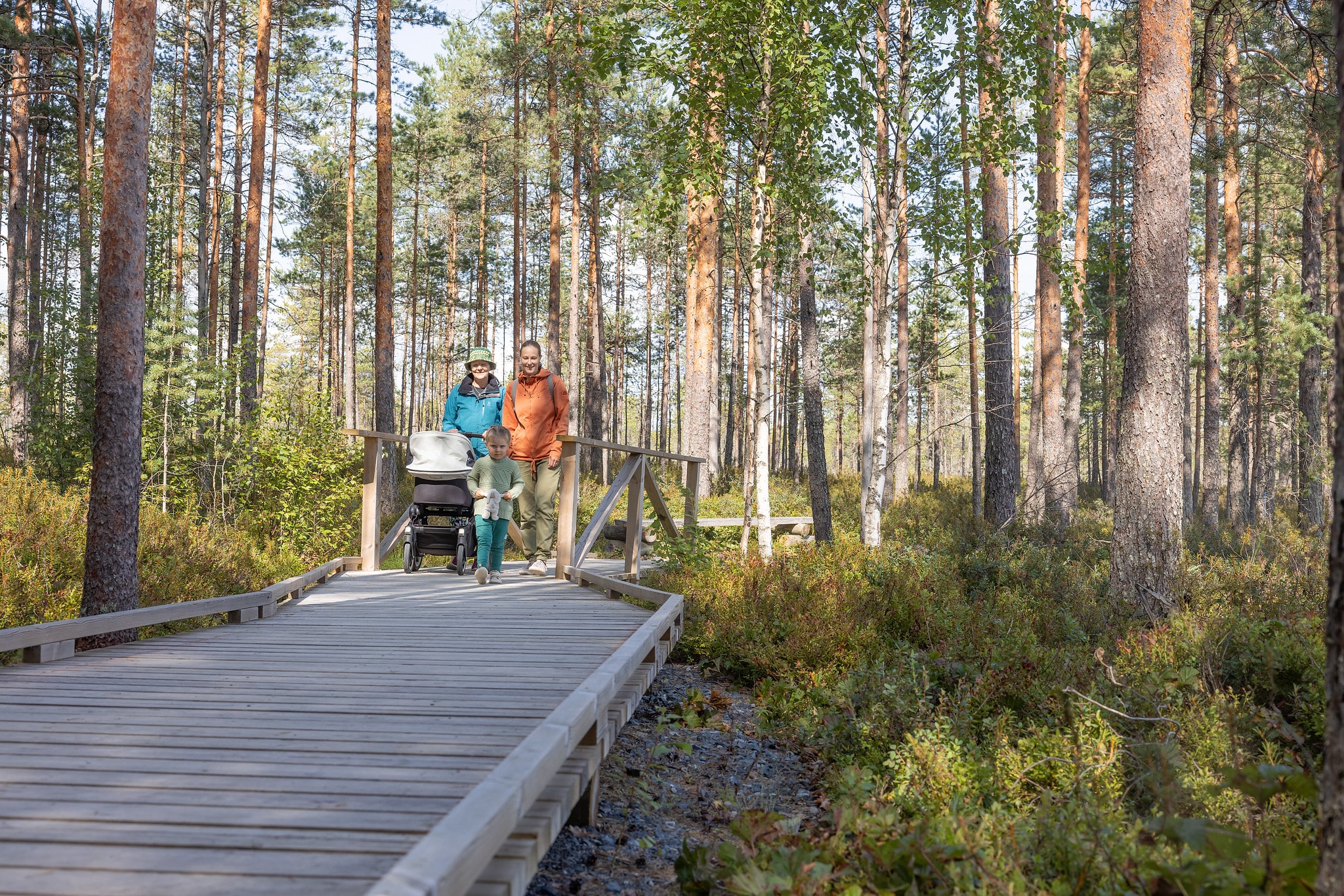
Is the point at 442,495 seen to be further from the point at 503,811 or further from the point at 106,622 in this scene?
the point at 503,811

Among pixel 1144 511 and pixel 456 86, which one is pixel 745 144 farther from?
pixel 456 86

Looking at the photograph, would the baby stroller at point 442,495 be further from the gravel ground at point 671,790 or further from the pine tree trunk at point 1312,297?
the pine tree trunk at point 1312,297

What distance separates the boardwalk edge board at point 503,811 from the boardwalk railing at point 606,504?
398cm

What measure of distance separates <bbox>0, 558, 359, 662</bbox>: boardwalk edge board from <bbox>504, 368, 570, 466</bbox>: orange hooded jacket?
2754 mm

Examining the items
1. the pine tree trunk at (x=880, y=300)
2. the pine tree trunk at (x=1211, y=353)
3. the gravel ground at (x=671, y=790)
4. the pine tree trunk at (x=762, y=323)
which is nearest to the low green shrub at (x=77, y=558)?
the gravel ground at (x=671, y=790)

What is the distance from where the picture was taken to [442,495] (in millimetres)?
8844

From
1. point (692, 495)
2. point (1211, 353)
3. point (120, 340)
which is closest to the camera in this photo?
point (120, 340)

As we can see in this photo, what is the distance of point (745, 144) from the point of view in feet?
37.3

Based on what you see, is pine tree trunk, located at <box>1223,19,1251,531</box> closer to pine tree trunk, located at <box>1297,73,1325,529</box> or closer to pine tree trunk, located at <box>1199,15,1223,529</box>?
pine tree trunk, located at <box>1199,15,1223,529</box>

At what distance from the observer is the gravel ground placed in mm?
4035

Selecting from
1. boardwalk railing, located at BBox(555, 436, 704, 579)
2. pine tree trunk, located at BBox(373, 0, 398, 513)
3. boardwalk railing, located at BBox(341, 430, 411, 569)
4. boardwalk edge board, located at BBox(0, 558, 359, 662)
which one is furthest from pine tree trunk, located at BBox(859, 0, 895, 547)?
pine tree trunk, located at BBox(373, 0, 398, 513)

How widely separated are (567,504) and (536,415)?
37.8 inches

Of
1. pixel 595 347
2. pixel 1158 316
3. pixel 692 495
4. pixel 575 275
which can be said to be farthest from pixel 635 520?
pixel 595 347

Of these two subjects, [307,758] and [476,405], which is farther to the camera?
[476,405]
